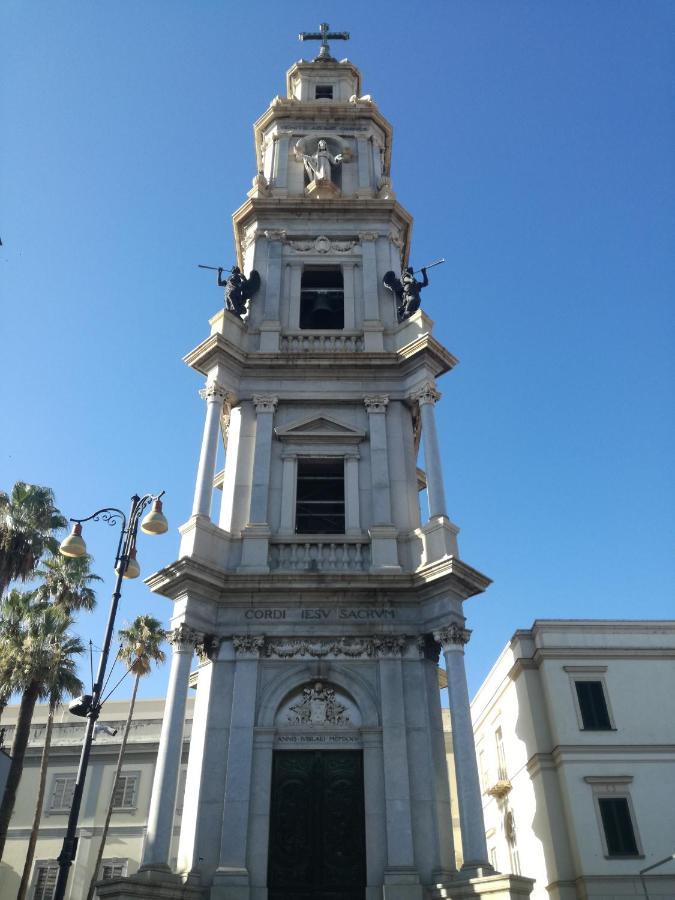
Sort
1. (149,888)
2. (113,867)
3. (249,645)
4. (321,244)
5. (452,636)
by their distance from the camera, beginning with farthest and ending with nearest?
1. (113,867)
2. (321,244)
3. (249,645)
4. (452,636)
5. (149,888)

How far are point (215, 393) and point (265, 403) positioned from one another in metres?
1.46

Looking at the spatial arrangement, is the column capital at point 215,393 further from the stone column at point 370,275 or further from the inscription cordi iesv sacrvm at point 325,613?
the inscription cordi iesv sacrvm at point 325,613

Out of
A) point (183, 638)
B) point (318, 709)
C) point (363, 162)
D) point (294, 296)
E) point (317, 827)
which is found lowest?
point (317, 827)

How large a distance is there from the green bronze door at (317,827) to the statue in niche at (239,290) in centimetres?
1379

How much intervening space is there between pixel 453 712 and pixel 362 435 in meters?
8.28

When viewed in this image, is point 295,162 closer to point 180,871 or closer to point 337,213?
point 337,213

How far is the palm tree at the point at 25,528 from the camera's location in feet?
91.0

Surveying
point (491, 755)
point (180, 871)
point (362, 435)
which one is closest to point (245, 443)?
point (362, 435)

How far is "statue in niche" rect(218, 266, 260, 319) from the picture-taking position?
2544 cm

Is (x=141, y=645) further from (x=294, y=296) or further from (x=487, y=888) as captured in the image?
(x=487, y=888)

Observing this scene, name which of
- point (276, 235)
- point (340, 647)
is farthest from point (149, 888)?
point (276, 235)

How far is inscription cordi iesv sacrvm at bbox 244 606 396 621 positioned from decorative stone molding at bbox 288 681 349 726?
5.17 feet

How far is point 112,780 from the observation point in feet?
123

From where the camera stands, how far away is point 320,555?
20094 mm
